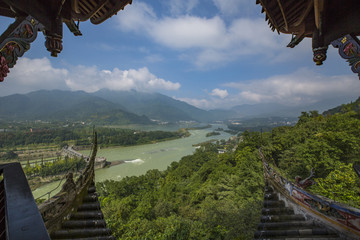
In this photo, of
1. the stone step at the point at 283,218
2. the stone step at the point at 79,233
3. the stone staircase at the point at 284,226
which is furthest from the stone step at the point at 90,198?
the stone step at the point at 283,218

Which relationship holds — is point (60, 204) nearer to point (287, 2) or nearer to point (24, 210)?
point (24, 210)

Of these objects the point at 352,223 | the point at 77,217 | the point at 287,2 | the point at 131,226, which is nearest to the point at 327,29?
the point at 287,2

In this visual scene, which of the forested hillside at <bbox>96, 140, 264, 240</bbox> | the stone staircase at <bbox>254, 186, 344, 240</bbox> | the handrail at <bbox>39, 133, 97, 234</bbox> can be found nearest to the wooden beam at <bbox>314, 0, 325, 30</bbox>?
the stone staircase at <bbox>254, 186, 344, 240</bbox>

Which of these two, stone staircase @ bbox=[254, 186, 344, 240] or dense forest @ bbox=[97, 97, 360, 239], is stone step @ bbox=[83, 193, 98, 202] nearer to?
stone staircase @ bbox=[254, 186, 344, 240]

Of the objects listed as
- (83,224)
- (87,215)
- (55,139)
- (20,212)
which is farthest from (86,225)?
(55,139)

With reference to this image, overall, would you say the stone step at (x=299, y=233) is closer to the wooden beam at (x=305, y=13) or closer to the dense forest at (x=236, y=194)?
the dense forest at (x=236, y=194)

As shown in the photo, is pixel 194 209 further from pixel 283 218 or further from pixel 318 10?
pixel 318 10
